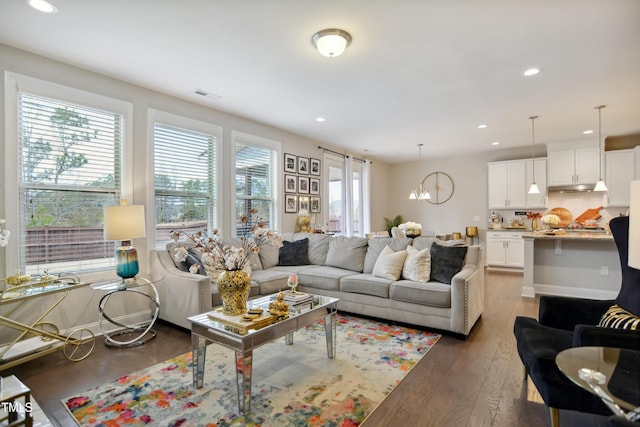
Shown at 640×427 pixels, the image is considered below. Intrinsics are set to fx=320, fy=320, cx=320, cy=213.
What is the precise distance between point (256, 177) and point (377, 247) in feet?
7.51

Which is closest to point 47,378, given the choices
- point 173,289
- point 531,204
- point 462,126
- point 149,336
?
point 149,336

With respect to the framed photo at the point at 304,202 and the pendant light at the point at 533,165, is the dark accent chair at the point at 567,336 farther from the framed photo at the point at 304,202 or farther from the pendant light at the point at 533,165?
the framed photo at the point at 304,202

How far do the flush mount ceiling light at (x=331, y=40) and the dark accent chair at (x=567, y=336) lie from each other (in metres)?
2.38

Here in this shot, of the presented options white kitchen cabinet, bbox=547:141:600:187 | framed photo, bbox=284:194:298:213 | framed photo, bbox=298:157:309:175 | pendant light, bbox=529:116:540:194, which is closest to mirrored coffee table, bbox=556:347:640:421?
pendant light, bbox=529:116:540:194

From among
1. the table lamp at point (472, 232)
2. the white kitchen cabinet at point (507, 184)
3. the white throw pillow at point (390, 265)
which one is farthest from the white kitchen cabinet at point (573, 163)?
the white throw pillow at point (390, 265)

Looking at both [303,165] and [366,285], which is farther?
[303,165]

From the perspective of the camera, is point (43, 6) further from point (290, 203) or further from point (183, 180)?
point (290, 203)

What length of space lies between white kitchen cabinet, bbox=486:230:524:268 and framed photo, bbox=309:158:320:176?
4076 mm

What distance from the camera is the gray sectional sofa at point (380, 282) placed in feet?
10.2

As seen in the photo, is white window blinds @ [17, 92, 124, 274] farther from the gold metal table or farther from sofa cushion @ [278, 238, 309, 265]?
sofa cushion @ [278, 238, 309, 265]

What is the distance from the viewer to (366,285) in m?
3.58

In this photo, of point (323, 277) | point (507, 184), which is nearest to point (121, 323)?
point (323, 277)

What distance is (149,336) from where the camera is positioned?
3.21 m

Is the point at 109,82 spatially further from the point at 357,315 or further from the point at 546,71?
the point at 546,71
